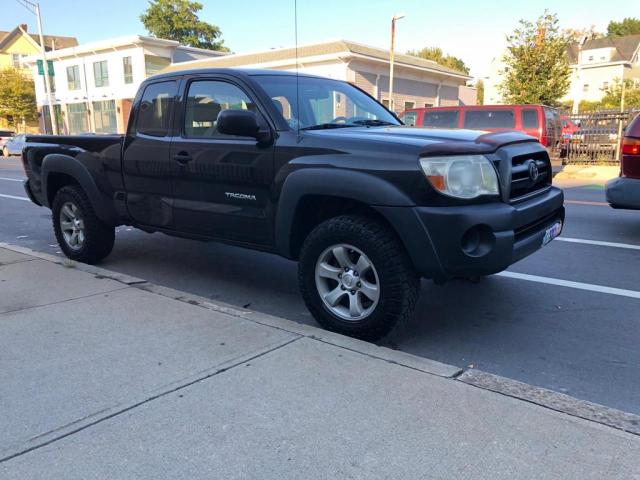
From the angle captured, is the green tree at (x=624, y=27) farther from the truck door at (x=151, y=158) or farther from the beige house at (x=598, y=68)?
the truck door at (x=151, y=158)

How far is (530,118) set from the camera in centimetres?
1360

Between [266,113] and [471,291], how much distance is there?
241 cm

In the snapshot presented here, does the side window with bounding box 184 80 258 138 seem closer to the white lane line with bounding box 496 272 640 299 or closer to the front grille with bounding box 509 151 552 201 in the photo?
the front grille with bounding box 509 151 552 201

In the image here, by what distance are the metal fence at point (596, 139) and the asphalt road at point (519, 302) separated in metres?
10.3

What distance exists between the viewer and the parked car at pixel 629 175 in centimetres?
657

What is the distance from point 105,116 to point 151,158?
38.1 metres

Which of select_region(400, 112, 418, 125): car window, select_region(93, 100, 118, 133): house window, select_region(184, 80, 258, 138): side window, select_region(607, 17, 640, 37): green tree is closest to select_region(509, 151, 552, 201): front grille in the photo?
select_region(184, 80, 258, 138): side window

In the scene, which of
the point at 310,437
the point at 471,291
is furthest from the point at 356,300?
the point at 471,291

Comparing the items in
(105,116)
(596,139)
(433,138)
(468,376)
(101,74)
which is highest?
(101,74)

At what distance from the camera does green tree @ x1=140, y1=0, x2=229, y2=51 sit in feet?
190

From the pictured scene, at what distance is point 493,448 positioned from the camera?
8.03ft

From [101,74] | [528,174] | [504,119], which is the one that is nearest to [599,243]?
[528,174]

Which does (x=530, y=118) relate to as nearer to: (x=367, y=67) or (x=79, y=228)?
(x=79, y=228)

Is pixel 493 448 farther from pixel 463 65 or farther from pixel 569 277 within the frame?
pixel 463 65
